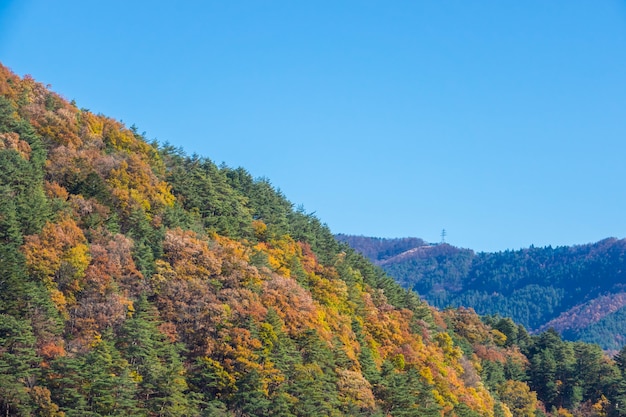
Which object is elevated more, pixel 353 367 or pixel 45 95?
pixel 45 95

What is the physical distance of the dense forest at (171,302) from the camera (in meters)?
71.6

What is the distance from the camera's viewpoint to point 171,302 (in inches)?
3406

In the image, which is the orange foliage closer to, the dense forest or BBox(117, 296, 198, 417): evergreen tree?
the dense forest

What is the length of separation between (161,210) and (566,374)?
8811cm

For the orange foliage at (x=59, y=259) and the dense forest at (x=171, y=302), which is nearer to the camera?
the dense forest at (x=171, y=302)

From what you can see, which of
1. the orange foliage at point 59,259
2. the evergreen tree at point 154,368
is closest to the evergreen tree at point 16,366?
the evergreen tree at point 154,368

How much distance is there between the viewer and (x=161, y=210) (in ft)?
332

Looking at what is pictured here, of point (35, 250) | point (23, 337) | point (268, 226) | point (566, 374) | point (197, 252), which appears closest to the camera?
point (23, 337)

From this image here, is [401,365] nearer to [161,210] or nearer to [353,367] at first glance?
[353,367]

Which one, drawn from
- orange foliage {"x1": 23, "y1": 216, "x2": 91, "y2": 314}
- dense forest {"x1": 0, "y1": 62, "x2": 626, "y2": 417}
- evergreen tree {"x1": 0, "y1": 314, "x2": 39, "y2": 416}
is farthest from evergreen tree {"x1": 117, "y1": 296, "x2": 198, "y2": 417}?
evergreen tree {"x1": 0, "y1": 314, "x2": 39, "y2": 416}

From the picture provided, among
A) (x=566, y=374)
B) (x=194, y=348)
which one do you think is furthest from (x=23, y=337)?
(x=566, y=374)

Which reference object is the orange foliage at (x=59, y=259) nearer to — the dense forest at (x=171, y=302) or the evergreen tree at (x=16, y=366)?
the dense forest at (x=171, y=302)

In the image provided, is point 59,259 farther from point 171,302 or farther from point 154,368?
point 154,368

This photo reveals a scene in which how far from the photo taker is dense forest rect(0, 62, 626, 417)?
235 feet
